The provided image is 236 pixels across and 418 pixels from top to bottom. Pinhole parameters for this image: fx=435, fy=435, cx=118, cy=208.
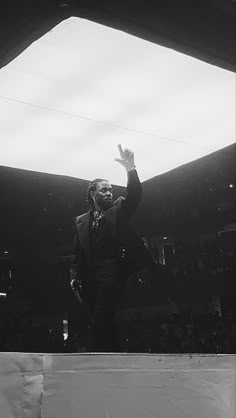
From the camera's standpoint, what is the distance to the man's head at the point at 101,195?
1979 millimetres

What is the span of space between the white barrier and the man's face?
32.8 inches

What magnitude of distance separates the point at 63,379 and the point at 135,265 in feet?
2.79

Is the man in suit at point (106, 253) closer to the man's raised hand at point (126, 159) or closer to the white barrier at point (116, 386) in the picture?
the man's raised hand at point (126, 159)

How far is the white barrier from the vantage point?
3.65 feet

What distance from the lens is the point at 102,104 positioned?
2139mm

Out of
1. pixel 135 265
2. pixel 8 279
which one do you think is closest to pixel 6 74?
pixel 8 279

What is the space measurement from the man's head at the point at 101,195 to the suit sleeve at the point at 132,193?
0.25 ft

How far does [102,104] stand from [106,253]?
0.74 meters

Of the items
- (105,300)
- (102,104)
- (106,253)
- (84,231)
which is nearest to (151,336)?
(105,300)

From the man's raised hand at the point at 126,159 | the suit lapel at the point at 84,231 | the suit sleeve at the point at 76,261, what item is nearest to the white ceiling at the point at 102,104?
the man's raised hand at the point at 126,159

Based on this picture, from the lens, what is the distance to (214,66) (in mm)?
2389

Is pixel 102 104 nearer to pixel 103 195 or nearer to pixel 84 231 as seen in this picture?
pixel 103 195

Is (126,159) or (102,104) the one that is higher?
(102,104)

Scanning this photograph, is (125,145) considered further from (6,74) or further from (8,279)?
(8,279)
